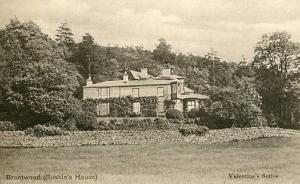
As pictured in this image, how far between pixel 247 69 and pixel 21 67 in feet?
14.4

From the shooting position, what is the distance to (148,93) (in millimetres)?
12617

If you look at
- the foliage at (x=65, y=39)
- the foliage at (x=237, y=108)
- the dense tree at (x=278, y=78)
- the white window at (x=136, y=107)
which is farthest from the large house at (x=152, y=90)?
the dense tree at (x=278, y=78)

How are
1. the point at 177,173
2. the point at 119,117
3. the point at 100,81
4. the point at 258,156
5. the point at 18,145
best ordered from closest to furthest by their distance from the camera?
the point at 177,173, the point at 258,156, the point at 18,145, the point at 100,81, the point at 119,117

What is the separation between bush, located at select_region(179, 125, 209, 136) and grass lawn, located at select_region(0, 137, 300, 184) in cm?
63

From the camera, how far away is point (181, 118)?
36.2 ft

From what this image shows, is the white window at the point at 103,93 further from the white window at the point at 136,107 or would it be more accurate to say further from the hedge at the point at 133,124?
the white window at the point at 136,107

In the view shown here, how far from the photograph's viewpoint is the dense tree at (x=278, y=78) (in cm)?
1018

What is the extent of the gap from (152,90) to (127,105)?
81cm

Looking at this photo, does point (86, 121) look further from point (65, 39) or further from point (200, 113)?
point (200, 113)

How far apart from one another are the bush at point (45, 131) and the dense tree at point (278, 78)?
3.99 m

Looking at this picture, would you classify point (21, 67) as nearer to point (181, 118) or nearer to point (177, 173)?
point (181, 118)

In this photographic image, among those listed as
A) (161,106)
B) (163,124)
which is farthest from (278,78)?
(161,106)

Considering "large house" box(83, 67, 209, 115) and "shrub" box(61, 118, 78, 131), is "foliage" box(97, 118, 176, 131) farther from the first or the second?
"shrub" box(61, 118, 78, 131)

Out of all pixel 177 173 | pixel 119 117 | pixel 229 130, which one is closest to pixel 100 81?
pixel 119 117
